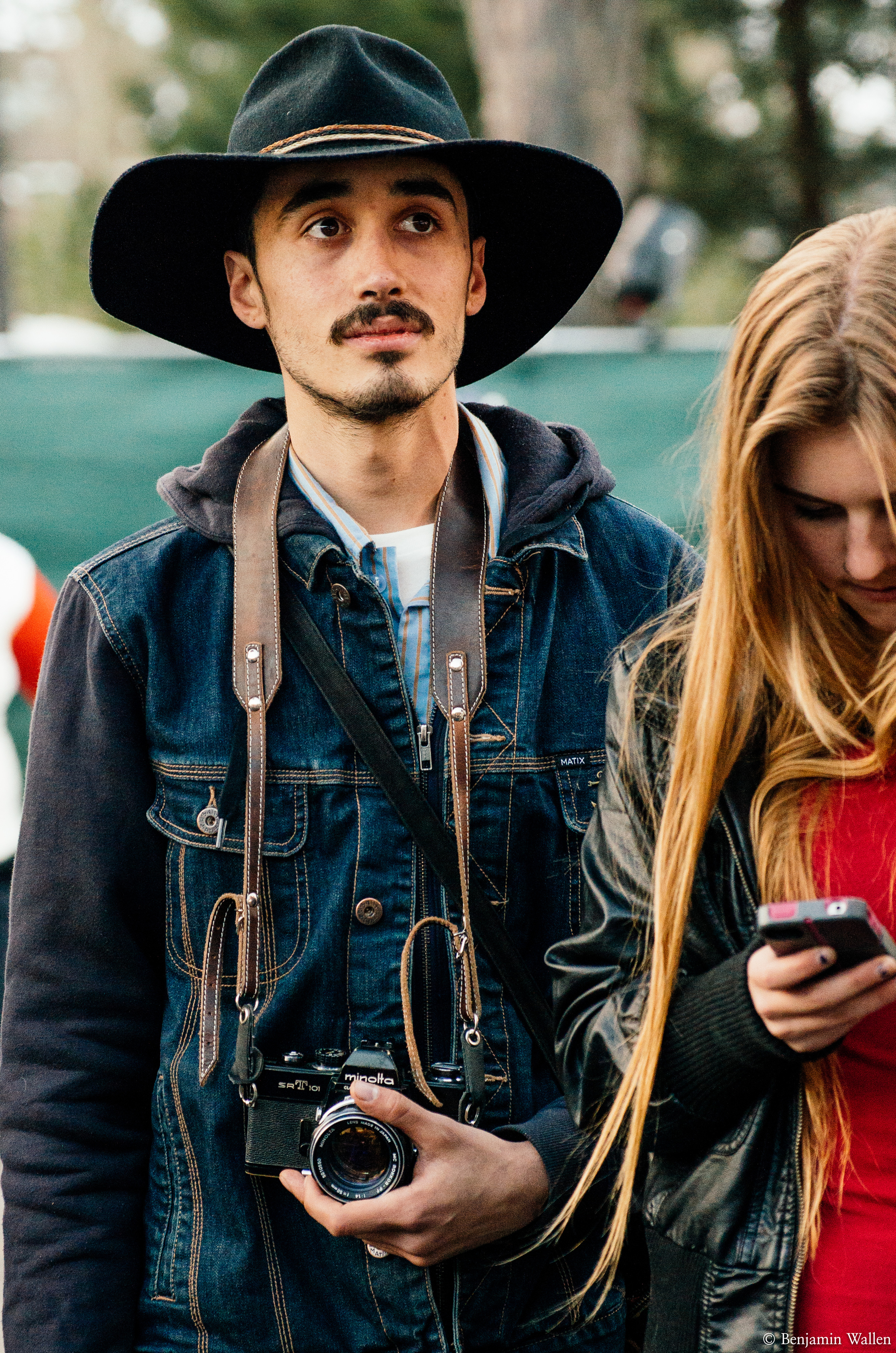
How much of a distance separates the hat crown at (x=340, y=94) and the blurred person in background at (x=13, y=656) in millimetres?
1198

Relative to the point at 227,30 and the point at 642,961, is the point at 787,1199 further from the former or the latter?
the point at 227,30

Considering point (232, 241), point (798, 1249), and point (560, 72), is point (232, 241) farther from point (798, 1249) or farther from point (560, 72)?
Answer: point (560, 72)

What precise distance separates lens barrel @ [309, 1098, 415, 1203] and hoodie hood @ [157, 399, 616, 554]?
33.1 inches

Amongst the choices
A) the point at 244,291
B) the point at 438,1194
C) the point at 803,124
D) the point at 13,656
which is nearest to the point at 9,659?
the point at 13,656

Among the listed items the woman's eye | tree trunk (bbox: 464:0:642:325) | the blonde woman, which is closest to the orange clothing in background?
the blonde woman

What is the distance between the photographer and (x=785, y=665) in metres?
1.87

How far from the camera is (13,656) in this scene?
317cm

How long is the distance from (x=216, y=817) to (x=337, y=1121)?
46cm

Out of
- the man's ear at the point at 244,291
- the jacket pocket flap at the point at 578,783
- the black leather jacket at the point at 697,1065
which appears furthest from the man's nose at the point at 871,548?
the man's ear at the point at 244,291

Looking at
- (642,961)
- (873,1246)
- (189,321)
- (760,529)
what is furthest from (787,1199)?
(189,321)

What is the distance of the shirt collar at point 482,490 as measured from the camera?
7.57 ft

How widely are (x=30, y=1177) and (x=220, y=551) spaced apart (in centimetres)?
95

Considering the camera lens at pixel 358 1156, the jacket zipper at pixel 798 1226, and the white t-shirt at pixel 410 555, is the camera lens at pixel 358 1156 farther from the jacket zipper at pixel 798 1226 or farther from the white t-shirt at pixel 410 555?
the white t-shirt at pixel 410 555
